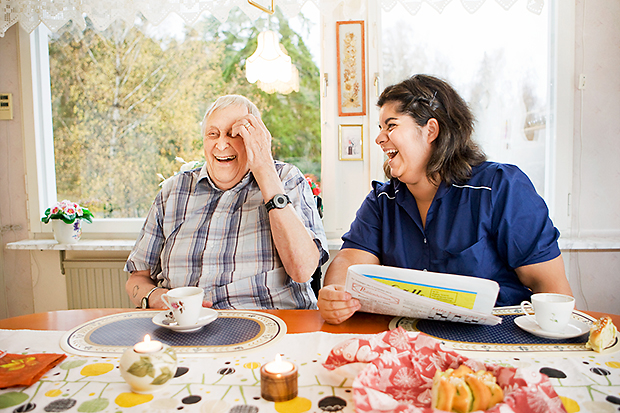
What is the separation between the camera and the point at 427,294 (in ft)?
2.90

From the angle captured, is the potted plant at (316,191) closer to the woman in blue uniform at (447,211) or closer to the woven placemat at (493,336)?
the woman in blue uniform at (447,211)

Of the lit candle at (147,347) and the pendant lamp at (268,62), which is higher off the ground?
the pendant lamp at (268,62)

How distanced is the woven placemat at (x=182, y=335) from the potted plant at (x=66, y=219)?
5.31 feet

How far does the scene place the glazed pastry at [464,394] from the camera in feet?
1.83

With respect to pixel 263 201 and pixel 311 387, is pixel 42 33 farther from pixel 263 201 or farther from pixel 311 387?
pixel 311 387

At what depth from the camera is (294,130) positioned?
8.27 feet

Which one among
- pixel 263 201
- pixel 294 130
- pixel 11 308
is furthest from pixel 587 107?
pixel 11 308

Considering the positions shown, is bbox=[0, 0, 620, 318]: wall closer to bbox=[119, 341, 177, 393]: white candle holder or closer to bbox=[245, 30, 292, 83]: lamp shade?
bbox=[245, 30, 292, 83]: lamp shade

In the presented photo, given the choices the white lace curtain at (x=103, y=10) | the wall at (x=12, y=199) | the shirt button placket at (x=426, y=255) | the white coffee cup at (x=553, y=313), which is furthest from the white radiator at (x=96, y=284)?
the white coffee cup at (x=553, y=313)

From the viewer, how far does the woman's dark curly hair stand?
4.38 ft

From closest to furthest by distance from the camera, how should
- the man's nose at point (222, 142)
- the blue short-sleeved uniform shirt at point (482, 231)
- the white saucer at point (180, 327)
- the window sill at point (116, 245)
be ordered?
the white saucer at point (180, 327) → the blue short-sleeved uniform shirt at point (482, 231) → the man's nose at point (222, 142) → the window sill at point (116, 245)

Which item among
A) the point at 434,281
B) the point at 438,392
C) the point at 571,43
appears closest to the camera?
the point at 438,392

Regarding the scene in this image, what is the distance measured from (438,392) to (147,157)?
7.97 ft

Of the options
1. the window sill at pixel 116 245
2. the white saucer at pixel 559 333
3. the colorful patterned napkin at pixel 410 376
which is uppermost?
the colorful patterned napkin at pixel 410 376
